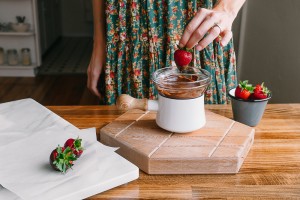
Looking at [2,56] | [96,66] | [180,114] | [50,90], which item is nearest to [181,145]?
[180,114]

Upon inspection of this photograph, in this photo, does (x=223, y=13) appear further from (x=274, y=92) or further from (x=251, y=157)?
(x=274, y=92)

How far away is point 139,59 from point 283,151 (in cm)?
78

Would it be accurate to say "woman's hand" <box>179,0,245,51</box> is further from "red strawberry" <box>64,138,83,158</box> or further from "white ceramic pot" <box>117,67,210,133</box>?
"red strawberry" <box>64,138,83,158</box>

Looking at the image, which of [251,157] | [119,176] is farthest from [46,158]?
[251,157]

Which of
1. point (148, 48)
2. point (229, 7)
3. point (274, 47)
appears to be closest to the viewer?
point (229, 7)

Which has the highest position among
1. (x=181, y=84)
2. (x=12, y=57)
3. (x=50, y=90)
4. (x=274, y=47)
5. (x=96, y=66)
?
(x=181, y=84)

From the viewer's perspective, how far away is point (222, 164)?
38.6 inches

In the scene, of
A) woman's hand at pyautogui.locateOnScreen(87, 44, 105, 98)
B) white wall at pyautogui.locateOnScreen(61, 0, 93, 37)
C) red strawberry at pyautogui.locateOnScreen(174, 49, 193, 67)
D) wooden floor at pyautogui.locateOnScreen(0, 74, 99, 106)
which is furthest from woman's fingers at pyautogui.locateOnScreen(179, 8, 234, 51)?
white wall at pyautogui.locateOnScreen(61, 0, 93, 37)

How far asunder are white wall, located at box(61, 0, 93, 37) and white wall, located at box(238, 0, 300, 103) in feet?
12.9

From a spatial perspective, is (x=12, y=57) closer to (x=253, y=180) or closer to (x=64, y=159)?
(x=64, y=159)

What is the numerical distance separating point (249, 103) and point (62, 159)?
0.56 m

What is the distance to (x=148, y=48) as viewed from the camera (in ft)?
5.51

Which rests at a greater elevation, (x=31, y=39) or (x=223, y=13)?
(x=223, y=13)

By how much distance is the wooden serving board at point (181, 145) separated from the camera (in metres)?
0.98
